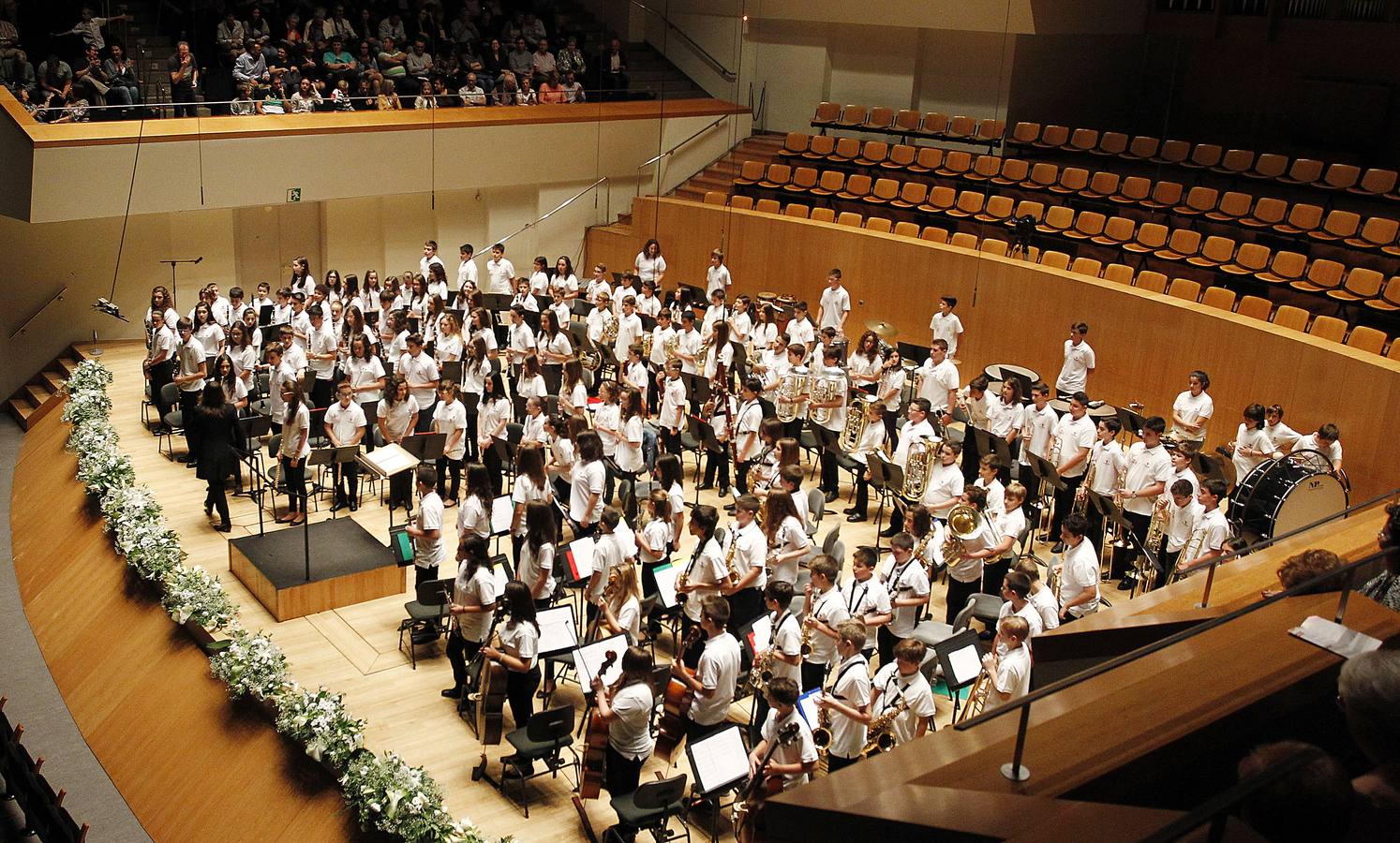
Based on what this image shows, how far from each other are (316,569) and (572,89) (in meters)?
11.6

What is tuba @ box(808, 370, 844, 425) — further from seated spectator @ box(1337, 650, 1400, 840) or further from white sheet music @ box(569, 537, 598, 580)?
seated spectator @ box(1337, 650, 1400, 840)

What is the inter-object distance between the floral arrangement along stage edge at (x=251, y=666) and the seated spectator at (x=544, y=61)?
944 cm

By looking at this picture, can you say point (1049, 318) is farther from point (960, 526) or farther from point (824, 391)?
point (960, 526)

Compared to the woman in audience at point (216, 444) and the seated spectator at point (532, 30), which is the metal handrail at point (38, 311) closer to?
the woman in audience at point (216, 444)

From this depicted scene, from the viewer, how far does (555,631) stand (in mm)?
7551

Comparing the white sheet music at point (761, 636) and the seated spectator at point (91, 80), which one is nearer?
the white sheet music at point (761, 636)

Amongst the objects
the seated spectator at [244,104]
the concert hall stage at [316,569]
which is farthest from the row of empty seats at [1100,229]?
the concert hall stage at [316,569]

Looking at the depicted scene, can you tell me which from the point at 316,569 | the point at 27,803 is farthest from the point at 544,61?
the point at 27,803

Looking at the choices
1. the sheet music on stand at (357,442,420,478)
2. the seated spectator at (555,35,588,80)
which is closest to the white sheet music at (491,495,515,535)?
the sheet music on stand at (357,442,420,478)

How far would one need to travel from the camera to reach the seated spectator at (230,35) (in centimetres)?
1620

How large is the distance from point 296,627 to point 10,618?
3471 mm

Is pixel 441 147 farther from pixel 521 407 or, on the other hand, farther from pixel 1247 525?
pixel 1247 525

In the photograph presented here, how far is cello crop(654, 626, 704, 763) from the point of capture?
7133 millimetres

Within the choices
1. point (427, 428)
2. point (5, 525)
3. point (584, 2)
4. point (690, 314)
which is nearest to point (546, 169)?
point (584, 2)
